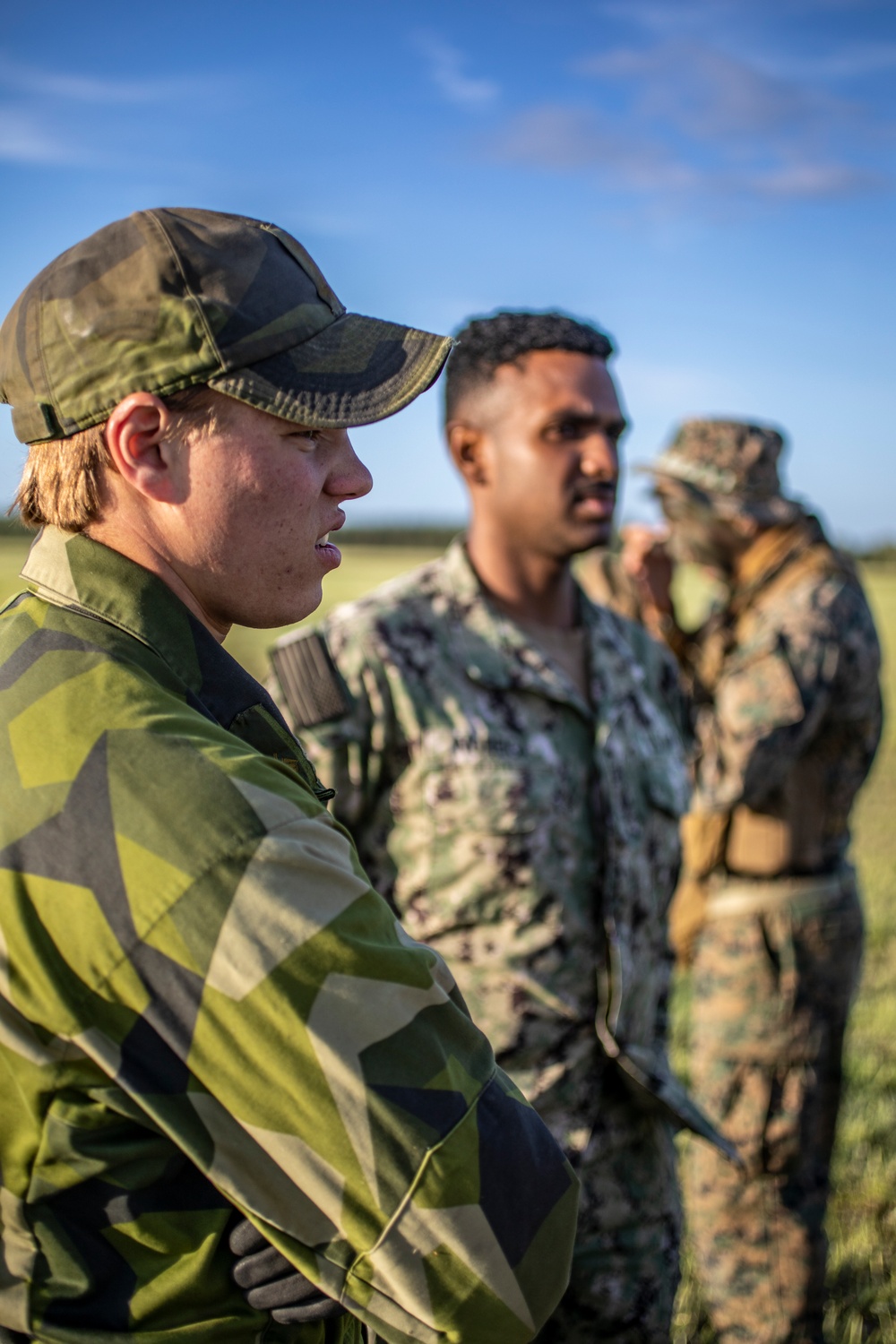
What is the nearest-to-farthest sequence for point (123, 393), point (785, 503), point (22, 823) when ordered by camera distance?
point (22, 823) < point (123, 393) < point (785, 503)

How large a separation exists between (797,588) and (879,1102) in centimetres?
249

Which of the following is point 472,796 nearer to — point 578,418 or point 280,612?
point 578,418

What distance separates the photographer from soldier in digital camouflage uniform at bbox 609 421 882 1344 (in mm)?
3801

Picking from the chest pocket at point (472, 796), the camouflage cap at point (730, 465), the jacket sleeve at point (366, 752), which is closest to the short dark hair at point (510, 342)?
the jacket sleeve at point (366, 752)

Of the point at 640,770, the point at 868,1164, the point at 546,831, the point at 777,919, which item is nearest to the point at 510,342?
the point at 640,770

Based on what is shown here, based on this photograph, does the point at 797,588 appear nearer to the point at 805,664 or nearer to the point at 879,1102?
the point at 805,664

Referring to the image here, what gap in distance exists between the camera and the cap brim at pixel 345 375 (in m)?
1.33

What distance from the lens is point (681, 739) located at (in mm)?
3445

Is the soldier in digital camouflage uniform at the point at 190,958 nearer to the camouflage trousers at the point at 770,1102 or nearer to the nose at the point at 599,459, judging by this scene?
the nose at the point at 599,459

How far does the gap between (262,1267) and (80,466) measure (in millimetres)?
945

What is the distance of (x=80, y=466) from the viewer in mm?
1374

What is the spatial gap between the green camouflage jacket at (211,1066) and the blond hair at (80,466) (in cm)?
23

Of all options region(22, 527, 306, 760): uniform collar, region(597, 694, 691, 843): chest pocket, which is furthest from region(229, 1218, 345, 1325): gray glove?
region(597, 694, 691, 843): chest pocket

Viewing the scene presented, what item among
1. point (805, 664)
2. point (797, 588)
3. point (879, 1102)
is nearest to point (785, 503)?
point (797, 588)
